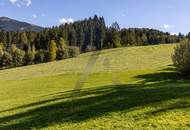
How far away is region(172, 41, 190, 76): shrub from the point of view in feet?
174

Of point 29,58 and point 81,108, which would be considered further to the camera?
point 29,58

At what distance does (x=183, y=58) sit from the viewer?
53656 mm

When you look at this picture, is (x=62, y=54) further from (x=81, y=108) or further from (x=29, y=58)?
(x=81, y=108)

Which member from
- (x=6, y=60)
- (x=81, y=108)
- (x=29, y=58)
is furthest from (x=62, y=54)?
(x=81, y=108)

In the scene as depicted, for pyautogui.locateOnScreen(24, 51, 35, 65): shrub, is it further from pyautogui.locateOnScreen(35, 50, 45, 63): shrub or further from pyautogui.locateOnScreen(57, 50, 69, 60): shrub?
pyautogui.locateOnScreen(57, 50, 69, 60): shrub

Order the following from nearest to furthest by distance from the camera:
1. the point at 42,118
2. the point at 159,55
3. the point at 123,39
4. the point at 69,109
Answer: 1. the point at 42,118
2. the point at 69,109
3. the point at 159,55
4. the point at 123,39

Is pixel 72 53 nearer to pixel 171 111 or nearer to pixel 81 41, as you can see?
pixel 81 41

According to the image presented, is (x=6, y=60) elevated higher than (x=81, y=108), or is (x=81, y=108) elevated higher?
(x=81, y=108)

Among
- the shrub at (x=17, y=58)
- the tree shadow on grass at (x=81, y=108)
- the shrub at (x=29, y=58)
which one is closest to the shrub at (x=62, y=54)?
the shrub at (x=29, y=58)

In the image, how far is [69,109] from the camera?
2119 centimetres

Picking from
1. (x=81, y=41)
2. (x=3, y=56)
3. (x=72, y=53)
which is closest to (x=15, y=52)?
(x=3, y=56)

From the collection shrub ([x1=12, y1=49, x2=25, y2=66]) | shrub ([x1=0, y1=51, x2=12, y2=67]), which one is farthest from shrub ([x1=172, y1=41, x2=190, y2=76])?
shrub ([x1=0, y1=51, x2=12, y2=67])

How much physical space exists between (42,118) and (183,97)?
25.0 feet

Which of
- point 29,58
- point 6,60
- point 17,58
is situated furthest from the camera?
point 6,60
